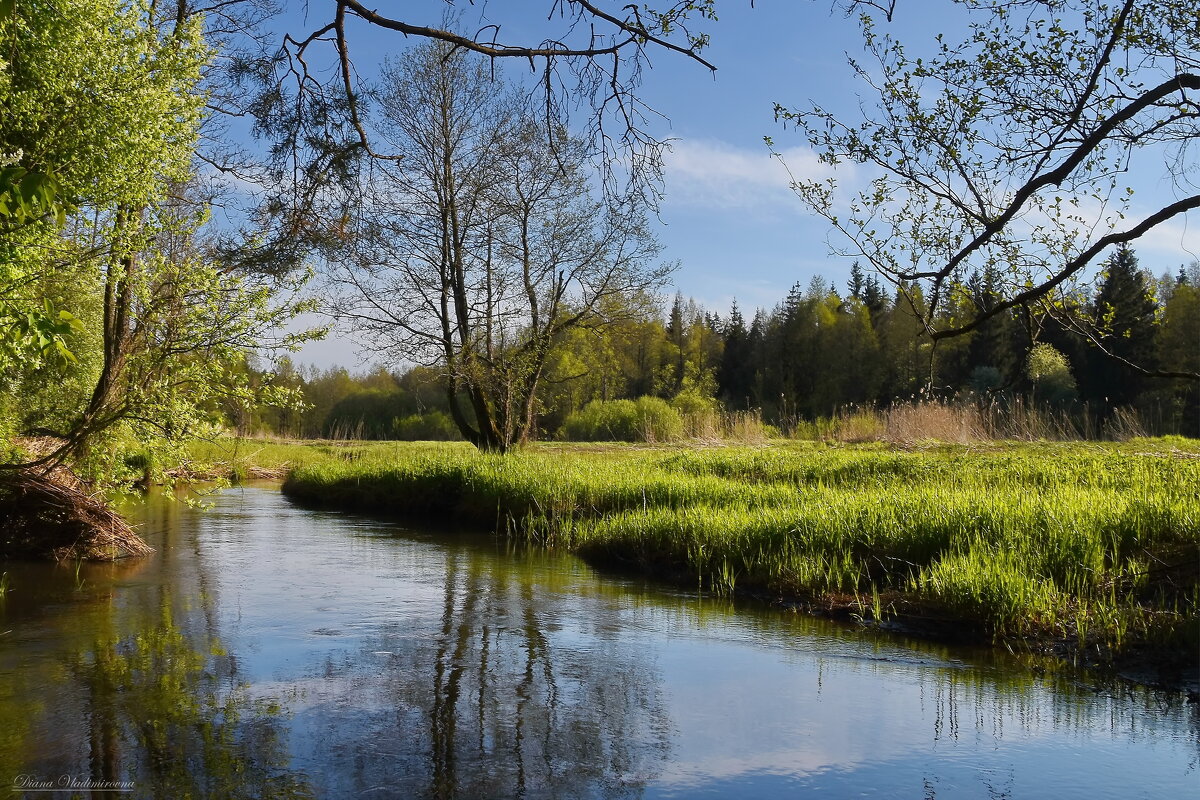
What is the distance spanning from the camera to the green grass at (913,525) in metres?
6.97

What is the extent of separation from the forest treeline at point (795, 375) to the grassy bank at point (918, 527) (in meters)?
13.1

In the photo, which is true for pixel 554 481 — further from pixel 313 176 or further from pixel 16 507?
pixel 313 176

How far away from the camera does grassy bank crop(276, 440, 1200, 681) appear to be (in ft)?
22.7

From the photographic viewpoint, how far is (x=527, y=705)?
5.45m

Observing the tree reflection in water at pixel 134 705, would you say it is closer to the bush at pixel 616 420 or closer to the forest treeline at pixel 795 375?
the forest treeline at pixel 795 375

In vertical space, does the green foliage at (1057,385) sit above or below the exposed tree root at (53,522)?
above

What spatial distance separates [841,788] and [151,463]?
8603 mm

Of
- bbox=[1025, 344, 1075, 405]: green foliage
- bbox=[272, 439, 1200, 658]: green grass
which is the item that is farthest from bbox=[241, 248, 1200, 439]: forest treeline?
bbox=[272, 439, 1200, 658]: green grass

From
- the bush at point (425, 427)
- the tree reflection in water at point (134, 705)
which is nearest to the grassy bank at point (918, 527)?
the tree reflection in water at point (134, 705)

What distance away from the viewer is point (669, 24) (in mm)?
4676

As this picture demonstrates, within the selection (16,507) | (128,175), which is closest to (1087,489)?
(128,175)

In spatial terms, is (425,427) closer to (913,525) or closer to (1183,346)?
(1183,346)

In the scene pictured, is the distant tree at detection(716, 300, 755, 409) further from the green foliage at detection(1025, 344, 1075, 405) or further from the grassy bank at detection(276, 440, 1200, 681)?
the grassy bank at detection(276, 440, 1200, 681)

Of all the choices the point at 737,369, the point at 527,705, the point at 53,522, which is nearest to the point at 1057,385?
the point at 737,369
